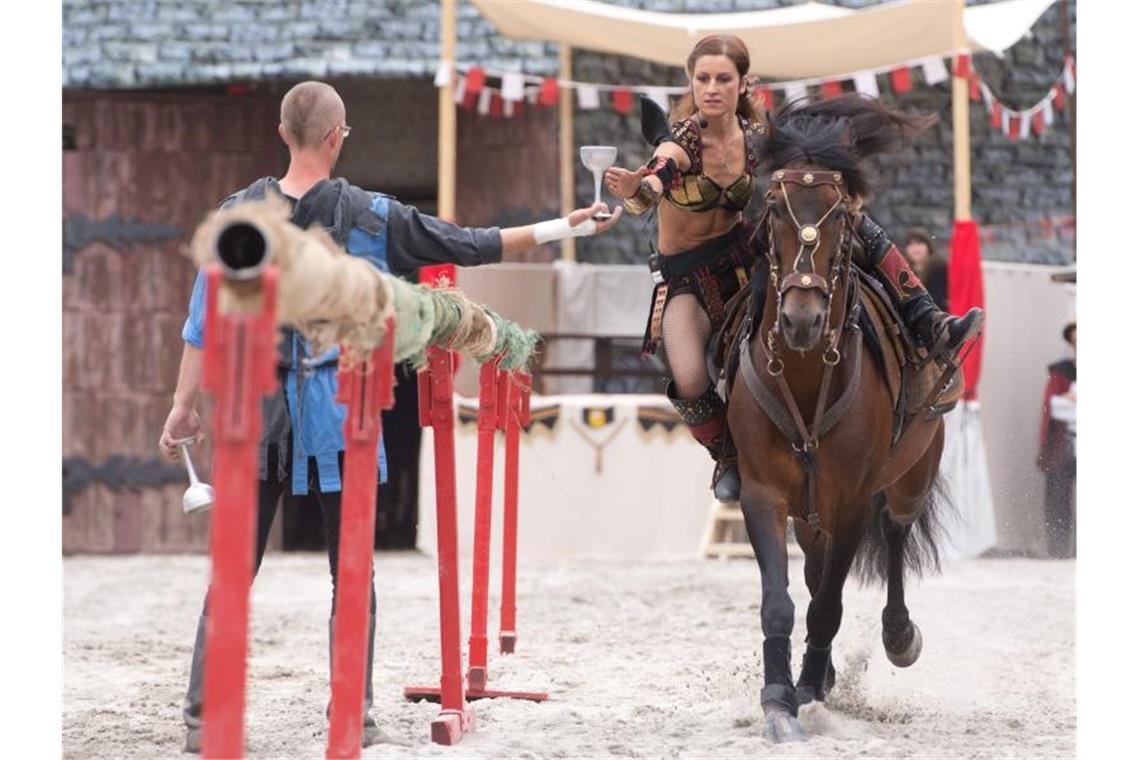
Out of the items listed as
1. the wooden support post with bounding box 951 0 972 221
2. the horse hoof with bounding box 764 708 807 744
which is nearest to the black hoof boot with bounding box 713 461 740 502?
the horse hoof with bounding box 764 708 807 744

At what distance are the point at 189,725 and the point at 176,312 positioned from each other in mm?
8517

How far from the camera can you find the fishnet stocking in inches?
234

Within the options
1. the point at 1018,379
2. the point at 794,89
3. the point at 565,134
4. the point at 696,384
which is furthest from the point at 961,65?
the point at 696,384

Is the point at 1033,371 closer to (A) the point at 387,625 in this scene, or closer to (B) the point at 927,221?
(B) the point at 927,221

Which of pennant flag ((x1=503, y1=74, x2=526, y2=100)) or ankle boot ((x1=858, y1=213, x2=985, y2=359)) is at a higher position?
pennant flag ((x1=503, y1=74, x2=526, y2=100))

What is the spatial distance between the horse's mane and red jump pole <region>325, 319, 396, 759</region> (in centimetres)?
200

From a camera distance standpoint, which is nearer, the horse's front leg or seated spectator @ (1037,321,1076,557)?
the horse's front leg

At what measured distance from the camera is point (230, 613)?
297 cm

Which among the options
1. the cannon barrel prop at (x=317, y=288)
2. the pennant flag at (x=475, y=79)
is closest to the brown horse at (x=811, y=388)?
the cannon barrel prop at (x=317, y=288)

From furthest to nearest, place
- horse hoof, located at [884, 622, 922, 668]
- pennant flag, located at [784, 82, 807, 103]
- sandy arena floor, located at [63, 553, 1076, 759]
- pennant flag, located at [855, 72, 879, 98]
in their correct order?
pennant flag, located at [784, 82, 807, 103] → pennant flag, located at [855, 72, 879, 98] → horse hoof, located at [884, 622, 922, 668] → sandy arena floor, located at [63, 553, 1076, 759]

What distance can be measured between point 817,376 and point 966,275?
21.6 ft

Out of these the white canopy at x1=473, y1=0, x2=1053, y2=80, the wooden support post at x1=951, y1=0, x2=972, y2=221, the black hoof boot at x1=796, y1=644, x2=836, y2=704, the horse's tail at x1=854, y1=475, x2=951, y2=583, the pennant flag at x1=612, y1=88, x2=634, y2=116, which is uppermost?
the white canopy at x1=473, y1=0, x2=1053, y2=80

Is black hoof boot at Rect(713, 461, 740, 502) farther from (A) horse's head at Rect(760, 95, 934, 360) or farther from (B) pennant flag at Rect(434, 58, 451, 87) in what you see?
(B) pennant flag at Rect(434, 58, 451, 87)

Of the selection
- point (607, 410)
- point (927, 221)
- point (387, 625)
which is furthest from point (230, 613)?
point (927, 221)
